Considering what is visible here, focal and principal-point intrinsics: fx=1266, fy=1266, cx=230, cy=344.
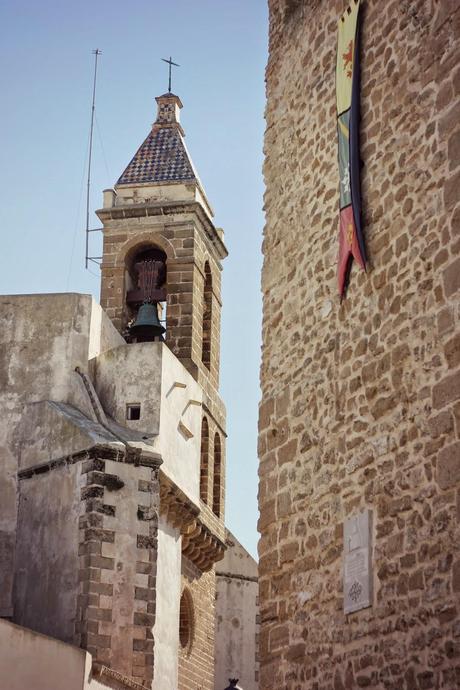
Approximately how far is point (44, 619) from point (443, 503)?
874 centimetres

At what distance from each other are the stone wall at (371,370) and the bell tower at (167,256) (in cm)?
1173

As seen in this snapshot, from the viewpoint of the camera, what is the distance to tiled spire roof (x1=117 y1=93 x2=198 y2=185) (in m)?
22.4

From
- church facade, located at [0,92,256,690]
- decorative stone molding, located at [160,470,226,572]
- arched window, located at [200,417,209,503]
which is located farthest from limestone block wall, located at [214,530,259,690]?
decorative stone molding, located at [160,470,226,572]

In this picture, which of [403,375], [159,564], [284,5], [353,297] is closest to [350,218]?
[353,297]

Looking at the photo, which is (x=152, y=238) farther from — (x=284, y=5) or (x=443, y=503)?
(x=443, y=503)

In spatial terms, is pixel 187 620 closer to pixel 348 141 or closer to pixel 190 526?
pixel 190 526

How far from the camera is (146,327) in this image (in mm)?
19938

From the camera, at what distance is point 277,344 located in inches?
338

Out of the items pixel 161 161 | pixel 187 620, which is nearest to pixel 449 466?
pixel 187 620

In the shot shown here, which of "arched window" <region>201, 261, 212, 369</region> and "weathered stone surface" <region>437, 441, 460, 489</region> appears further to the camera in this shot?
"arched window" <region>201, 261, 212, 369</region>

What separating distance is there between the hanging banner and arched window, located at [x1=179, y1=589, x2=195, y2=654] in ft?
40.5

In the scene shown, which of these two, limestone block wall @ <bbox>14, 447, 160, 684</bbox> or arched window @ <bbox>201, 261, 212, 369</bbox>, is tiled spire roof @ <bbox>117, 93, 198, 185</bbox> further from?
limestone block wall @ <bbox>14, 447, 160, 684</bbox>

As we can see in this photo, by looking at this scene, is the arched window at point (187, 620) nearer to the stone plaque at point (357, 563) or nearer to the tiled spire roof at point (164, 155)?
the tiled spire roof at point (164, 155)

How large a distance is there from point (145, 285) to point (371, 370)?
14690mm
